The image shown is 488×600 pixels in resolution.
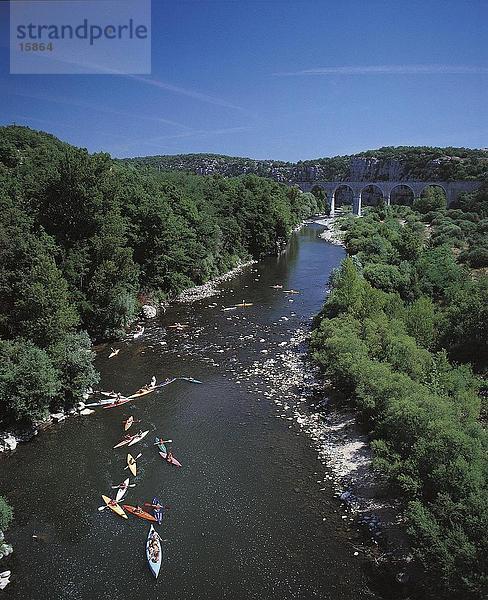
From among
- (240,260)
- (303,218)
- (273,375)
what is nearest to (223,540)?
(273,375)

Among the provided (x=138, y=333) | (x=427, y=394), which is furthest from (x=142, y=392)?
(x=427, y=394)

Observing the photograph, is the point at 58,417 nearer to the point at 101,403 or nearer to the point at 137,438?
the point at 101,403

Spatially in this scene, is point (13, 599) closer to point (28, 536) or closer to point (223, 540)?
point (28, 536)

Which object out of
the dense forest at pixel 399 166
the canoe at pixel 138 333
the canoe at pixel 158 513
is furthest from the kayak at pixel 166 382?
the dense forest at pixel 399 166

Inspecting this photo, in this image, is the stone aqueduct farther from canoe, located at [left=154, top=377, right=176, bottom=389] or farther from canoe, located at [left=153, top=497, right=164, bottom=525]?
canoe, located at [left=153, top=497, right=164, bottom=525]

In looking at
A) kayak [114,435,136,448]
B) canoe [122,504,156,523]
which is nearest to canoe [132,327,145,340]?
kayak [114,435,136,448]
